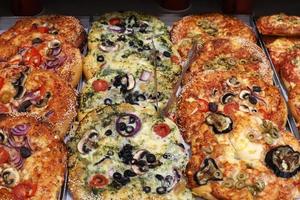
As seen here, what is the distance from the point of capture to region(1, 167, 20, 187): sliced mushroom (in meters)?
3.52

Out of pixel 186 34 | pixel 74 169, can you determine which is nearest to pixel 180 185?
pixel 74 169

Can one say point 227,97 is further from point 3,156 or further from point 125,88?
point 3,156

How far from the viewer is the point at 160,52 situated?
15.3ft

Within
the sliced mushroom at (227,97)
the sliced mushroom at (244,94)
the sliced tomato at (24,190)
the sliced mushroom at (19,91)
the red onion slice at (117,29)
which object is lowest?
the sliced tomato at (24,190)

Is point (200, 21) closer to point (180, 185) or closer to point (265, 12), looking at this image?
point (265, 12)

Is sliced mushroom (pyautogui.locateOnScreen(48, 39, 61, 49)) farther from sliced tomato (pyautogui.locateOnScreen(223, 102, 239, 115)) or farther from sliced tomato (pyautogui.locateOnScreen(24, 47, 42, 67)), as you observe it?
sliced tomato (pyautogui.locateOnScreen(223, 102, 239, 115))

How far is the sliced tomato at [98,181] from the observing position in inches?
141

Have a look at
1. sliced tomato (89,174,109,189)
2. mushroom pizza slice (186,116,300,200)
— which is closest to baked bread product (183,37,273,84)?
mushroom pizza slice (186,116,300,200)

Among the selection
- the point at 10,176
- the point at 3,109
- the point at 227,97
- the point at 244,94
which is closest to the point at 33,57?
the point at 3,109

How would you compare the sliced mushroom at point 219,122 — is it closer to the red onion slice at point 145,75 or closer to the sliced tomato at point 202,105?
the sliced tomato at point 202,105

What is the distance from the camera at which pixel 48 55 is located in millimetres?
4535

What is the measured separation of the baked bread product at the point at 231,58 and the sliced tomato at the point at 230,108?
475 millimetres

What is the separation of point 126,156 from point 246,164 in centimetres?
87

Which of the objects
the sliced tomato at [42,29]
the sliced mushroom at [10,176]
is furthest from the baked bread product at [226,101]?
the sliced tomato at [42,29]
